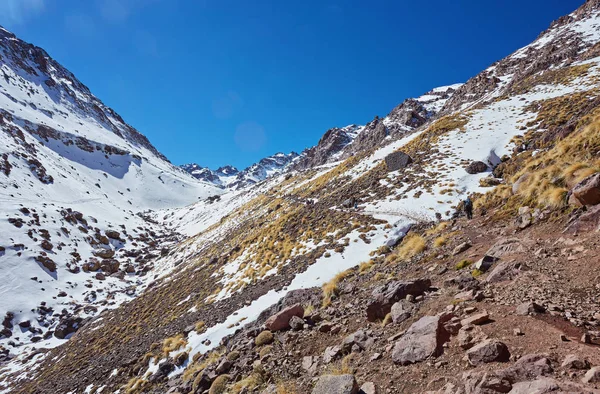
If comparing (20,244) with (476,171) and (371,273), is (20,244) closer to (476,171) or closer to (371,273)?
(371,273)

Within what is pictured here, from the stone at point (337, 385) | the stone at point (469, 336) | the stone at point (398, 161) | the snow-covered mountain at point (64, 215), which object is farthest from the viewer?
the snow-covered mountain at point (64, 215)

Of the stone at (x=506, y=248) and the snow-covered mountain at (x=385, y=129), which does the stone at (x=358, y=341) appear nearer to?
the stone at (x=506, y=248)

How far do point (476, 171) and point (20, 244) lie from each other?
67.6m

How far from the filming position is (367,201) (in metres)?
26.8

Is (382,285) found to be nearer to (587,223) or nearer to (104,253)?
(587,223)

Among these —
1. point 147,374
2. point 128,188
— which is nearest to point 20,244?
point 147,374

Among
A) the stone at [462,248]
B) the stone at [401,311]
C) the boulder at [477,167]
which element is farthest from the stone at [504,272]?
the boulder at [477,167]

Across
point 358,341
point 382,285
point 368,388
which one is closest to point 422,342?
point 368,388

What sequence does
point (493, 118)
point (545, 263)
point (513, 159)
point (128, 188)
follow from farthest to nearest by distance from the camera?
point (128, 188)
point (493, 118)
point (513, 159)
point (545, 263)

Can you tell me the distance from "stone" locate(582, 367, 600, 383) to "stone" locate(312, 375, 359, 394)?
3499mm

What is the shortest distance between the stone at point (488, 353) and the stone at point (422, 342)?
0.72 m

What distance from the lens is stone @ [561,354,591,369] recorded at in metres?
3.95

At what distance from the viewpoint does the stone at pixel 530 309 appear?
5.52 m

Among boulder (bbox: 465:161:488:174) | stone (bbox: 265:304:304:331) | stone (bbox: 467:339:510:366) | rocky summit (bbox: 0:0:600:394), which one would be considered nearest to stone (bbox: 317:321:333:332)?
rocky summit (bbox: 0:0:600:394)
